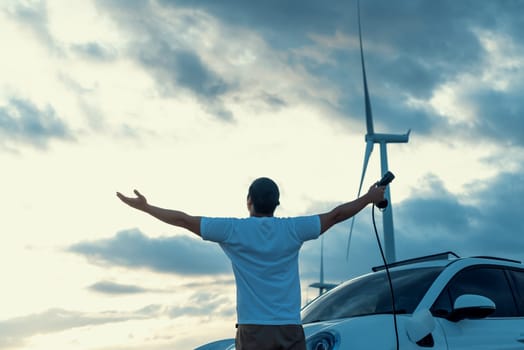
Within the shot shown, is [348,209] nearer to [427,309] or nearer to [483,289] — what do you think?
[427,309]

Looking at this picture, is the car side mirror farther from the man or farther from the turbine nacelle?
the turbine nacelle

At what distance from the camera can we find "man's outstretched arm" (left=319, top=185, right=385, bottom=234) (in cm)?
452

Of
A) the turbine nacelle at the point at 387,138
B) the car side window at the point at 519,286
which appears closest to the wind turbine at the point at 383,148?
the turbine nacelle at the point at 387,138

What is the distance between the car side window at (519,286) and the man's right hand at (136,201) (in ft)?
13.2

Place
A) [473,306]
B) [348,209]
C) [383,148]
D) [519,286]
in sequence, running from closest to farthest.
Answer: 1. [348,209]
2. [473,306]
3. [519,286]
4. [383,148]

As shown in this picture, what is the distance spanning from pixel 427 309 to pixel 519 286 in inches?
65.8

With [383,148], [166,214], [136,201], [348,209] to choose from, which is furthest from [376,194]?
[383,148]

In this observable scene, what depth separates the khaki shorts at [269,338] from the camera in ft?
13.7

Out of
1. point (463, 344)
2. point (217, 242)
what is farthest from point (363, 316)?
point (217, 242)

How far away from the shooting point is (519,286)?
690 centimetres

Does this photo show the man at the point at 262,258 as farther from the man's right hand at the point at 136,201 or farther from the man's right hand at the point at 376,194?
the man's right hand at the point at 376,194

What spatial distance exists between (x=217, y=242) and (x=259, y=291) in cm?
40

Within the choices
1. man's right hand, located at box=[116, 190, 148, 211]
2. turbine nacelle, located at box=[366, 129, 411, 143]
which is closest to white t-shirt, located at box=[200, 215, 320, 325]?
man's right hand, located at box=[116, 190, 148, 211]

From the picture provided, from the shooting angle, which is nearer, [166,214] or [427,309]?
[166,214]
